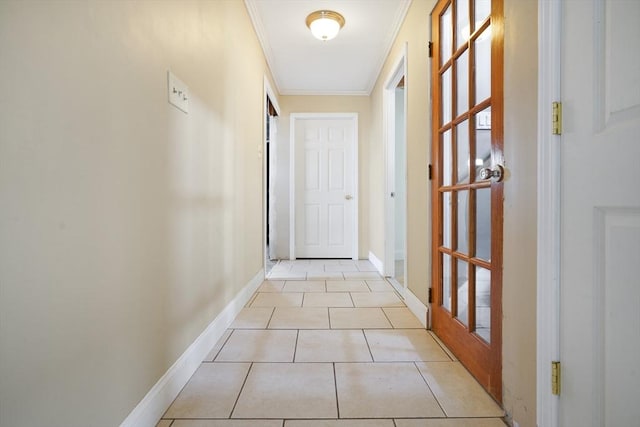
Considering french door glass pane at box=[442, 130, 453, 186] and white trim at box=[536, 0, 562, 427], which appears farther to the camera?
french door glass pane at box=[442, 130, 453, 186]

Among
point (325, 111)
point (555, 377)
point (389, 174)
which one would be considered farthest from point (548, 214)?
point (325, 111)

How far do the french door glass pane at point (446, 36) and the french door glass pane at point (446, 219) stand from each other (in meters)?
0.78

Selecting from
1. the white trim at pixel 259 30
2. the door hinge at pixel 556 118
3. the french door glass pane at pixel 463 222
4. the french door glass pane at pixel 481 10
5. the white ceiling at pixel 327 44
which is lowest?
the french door glass pane at pixel 463 222

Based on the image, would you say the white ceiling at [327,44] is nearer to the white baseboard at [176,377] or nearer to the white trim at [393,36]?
the white trim at [393,36]

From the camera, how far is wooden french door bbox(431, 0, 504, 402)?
1.24 m

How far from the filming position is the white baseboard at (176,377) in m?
1.07

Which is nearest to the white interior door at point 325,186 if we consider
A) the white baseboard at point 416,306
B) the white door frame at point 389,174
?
the white door frame at point 389,174

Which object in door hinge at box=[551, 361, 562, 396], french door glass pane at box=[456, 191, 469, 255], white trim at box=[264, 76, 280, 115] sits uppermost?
white trim at box=[264, 76, 280, 115]

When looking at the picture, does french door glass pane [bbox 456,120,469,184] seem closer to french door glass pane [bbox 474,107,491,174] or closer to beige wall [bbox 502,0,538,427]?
french door glass pane [bbox 474,107,491,174]

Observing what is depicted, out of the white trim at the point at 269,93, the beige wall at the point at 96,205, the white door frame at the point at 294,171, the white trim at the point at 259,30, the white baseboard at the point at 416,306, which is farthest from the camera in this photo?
the white door frame at the point at 294,171

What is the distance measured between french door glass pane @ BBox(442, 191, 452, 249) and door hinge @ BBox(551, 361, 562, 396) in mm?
878

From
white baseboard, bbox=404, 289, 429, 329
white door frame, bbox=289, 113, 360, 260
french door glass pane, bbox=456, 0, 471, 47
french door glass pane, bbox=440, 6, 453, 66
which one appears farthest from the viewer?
white door frame, bbox=289, 113, 360, 260

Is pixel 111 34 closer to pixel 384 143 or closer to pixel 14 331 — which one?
pixel 14 331

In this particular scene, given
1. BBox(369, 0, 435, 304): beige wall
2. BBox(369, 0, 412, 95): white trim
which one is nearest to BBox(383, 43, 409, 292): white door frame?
BBox(369, 0, 412, 95): white trim
